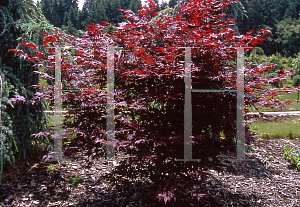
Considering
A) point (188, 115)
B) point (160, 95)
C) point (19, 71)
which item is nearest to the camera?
point (160, 95)

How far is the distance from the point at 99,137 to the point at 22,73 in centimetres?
225

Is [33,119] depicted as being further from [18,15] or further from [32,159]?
[18,15]

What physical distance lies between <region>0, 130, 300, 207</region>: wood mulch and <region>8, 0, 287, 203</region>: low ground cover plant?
48cm

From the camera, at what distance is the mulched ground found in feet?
9.40

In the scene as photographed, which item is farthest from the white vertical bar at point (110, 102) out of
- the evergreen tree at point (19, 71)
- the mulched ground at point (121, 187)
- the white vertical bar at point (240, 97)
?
the evergreen tree at point (19, 71)

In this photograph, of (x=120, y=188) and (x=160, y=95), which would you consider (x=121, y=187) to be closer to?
(x=120, y=188)

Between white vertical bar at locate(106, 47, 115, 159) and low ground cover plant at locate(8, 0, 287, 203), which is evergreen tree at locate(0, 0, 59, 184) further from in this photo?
white vertical bar at locate(106, 47, 115, 159)

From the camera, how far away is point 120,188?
317 cm

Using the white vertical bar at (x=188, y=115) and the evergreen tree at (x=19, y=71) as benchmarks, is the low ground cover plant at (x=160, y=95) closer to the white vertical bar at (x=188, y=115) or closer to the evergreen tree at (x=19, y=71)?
the white vertical bar at (x=188, y=115)

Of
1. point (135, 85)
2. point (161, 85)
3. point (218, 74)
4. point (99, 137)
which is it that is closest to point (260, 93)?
point (218, 74)

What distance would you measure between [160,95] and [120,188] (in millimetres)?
1689

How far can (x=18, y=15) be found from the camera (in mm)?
3725

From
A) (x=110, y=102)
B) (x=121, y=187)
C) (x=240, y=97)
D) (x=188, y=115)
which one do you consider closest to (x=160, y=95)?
(x=188, y=115)

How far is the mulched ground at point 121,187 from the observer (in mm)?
2865
